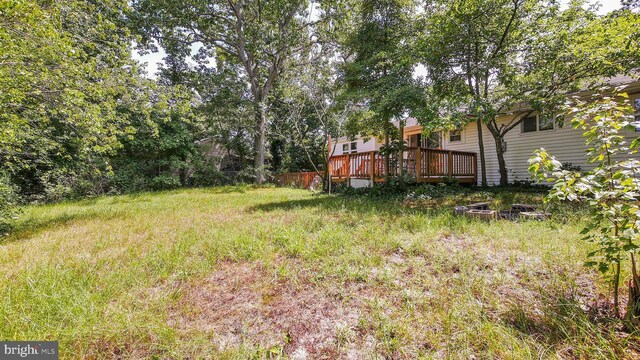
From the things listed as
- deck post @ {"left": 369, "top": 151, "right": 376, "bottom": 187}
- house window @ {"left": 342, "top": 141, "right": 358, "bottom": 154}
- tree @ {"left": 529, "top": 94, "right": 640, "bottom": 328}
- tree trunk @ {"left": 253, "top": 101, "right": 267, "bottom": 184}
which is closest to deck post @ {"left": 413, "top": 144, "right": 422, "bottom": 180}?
→ deck post @ {"left": 369, "top": 151, "right": 376, "bottom": 187}

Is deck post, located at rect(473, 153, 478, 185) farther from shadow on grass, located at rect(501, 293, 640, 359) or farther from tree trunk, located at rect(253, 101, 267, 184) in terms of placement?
tree trunk, located at rect(253, 101, 267, 184)

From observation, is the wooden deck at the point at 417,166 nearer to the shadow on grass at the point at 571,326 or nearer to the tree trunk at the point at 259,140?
the tree trunk at the point at 259,140

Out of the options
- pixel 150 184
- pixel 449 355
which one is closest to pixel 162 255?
pixel 449 355

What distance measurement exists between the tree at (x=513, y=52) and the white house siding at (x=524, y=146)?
2586 mm

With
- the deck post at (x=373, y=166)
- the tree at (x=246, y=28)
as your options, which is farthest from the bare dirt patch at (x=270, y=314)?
the tree at (x=246, y=28)

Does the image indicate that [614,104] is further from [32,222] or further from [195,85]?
[195,85]

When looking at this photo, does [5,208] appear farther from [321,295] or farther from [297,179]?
[297,179]

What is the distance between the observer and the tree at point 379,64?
24.4 ft

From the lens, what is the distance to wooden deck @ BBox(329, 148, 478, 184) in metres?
8.73

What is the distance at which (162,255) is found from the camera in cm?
307

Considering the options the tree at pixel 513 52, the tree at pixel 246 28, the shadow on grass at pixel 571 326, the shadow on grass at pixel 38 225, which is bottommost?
the shadow on grass at pixel 571 326

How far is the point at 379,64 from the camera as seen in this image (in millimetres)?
8125

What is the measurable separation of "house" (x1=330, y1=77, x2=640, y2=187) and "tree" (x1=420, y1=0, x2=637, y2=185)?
1574 millimetres

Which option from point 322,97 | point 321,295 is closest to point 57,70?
point 321,295
